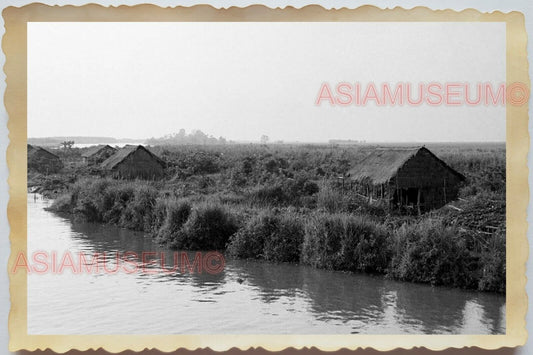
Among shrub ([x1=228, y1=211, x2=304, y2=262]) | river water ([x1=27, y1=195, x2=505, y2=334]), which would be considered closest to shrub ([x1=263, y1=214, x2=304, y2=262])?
shrub ([x1=228, y1=211, x2=304, y2=262])

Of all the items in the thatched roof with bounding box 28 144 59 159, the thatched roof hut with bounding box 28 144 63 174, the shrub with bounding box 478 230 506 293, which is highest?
the thatched roof with bounding box 28 144 59 159

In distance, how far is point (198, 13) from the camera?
3811 mm

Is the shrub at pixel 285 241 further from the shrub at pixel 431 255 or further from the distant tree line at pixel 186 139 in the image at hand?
the distant tree line at pixel 186 139

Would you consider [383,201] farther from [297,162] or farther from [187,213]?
[187,213]

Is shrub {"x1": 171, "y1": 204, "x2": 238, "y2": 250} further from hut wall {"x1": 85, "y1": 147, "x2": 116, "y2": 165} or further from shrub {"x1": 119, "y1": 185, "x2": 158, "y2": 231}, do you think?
hut wall {"x1": 85, "y1": 147, "x2": 116, "y2": 165}

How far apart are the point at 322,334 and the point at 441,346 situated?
2.45 ft

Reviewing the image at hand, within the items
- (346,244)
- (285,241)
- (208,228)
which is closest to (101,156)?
(208,228)

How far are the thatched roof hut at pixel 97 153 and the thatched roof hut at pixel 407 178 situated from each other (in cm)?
177

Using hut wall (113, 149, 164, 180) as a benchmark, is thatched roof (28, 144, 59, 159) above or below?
above

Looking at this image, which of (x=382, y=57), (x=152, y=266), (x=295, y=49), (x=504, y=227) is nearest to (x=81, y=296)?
(x=152, y=266)

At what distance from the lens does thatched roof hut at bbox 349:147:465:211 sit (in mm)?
4082

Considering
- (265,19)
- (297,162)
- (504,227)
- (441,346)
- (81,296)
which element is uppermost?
(265,19)

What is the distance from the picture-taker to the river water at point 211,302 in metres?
3.73

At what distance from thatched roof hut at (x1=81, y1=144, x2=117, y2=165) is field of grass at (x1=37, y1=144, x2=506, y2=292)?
0.28 feet
